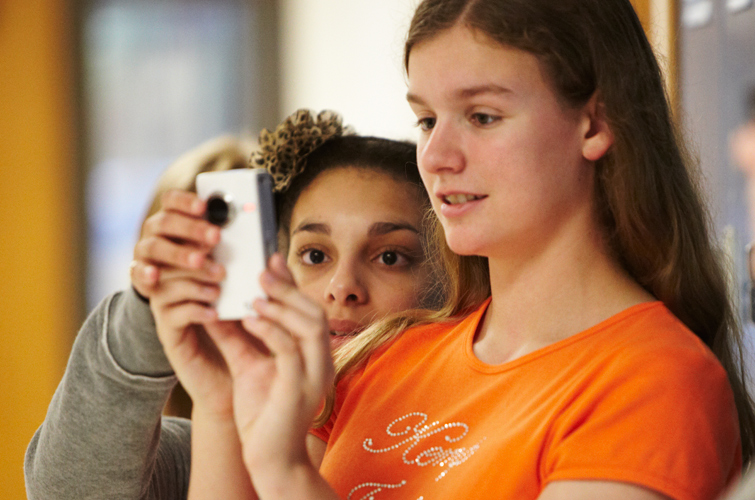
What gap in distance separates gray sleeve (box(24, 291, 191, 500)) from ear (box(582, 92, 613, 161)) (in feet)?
1.76

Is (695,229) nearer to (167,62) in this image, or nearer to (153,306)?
(153,306)

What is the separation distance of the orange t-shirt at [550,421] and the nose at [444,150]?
0.78 feet

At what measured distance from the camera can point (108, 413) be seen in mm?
941

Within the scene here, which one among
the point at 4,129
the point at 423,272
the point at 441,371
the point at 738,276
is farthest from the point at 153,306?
the point at 4,129

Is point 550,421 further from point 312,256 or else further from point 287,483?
point 312,256

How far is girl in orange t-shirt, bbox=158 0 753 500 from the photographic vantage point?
0.77 m

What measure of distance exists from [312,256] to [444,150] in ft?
1.81

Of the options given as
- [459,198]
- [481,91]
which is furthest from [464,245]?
[481,91]

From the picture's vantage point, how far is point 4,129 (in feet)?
10.3

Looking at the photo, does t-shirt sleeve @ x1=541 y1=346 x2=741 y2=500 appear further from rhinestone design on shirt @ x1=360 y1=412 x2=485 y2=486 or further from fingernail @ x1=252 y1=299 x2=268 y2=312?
fingernail @ x1=252 y1=299 x2=268 y2=312

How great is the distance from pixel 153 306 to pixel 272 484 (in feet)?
0.73

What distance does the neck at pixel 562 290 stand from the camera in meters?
0.92

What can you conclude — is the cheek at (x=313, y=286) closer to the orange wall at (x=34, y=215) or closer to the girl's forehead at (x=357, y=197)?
the girl's forehead at (x=357, y=197)

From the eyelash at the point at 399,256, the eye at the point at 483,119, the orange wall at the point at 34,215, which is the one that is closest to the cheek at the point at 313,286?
the eyelash at the point at 399,256
